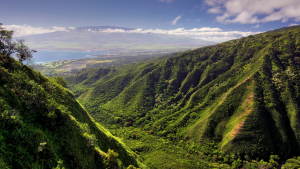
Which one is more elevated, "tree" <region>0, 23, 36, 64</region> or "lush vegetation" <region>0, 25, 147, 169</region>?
"tree" <region>0, 23, 36, 64</region>

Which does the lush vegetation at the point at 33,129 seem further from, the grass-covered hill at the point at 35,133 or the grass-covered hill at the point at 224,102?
the grass-covered hill at the point at 224,102

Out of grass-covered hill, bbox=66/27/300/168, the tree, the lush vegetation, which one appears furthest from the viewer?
grass-covered hill, bbox=66/27/300/168

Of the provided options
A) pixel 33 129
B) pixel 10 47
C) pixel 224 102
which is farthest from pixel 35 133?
pixel 224 102

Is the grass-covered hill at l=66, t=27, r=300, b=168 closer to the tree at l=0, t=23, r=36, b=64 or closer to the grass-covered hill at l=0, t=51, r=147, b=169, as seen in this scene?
the grass-covered hill at l=0, t=51, r=147, b=169

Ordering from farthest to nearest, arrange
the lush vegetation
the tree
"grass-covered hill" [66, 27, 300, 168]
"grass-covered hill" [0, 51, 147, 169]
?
"grass-covered hill" [66, 27, 300, 168]
the tree
the lush vegetation
"grass-covered hill" [0, 51, 147, 169]

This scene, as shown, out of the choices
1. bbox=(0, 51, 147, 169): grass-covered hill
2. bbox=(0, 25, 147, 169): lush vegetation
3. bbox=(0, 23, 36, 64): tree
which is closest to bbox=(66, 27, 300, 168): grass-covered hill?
bbox=(0, 51, 147, 169): grass-covered hill

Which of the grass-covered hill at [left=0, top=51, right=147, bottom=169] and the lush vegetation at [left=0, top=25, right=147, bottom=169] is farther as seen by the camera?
the lush vegetation at [left=0, top=25, right=147, bottom=169]
